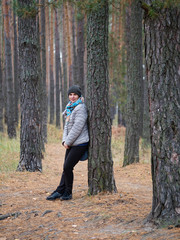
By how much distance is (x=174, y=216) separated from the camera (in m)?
3.67

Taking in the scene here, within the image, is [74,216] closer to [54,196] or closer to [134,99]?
[54,196]

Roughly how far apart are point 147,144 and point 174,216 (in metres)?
11.6

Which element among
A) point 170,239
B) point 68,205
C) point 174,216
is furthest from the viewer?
point 68,205

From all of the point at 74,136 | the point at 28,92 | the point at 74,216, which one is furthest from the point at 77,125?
the point at 28,92

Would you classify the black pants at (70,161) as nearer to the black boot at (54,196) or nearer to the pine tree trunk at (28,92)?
the black boot at (54,196)

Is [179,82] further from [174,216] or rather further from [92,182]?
[92,182]

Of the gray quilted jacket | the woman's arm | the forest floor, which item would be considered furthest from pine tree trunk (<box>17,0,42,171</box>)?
the woman's arm

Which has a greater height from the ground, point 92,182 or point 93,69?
point 93,69

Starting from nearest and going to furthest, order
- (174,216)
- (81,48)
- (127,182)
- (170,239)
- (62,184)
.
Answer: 1. (170,239)
2. (174,216)
3. (62,184)
4. (127,182)
5. (81,48)

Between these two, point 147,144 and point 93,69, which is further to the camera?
point 147,144

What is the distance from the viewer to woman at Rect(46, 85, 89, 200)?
17.4ft

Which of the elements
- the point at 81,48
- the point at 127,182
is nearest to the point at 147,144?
the point at 81,48

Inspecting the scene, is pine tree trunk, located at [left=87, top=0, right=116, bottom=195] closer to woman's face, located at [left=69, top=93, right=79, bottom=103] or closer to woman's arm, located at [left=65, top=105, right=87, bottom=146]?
woman's arm, located at [left=65, top=105, right=87, bottom=146]

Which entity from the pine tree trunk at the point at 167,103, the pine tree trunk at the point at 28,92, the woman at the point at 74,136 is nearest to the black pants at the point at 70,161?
the woman at the point at 74,136
